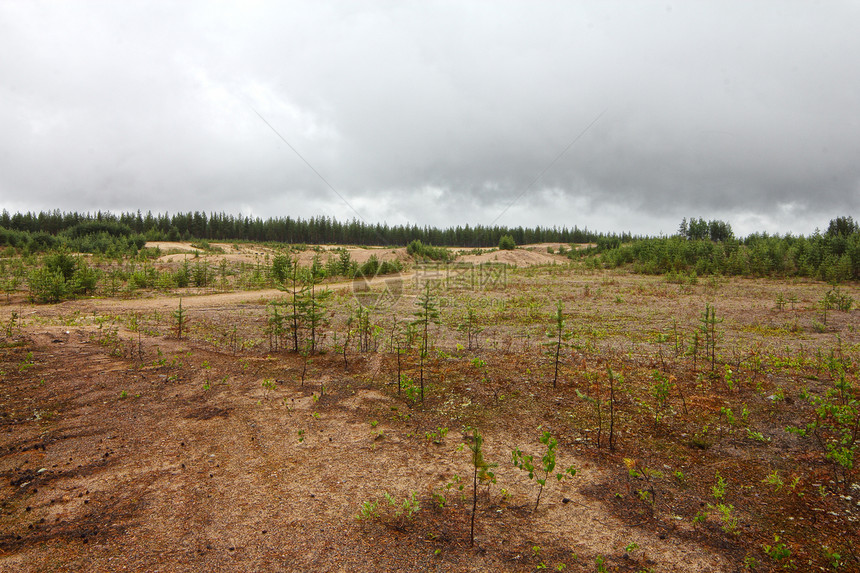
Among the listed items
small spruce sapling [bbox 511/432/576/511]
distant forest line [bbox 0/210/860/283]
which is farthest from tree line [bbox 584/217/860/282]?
small spruce sapling [bbox 511/432/576/511]

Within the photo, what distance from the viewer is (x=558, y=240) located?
112625mm

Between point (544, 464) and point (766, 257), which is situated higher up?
point (766, 257)

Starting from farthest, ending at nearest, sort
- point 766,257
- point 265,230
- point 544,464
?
point 265,230 → point 766,257 → point 544,464

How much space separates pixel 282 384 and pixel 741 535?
676cm

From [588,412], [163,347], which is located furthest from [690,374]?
[163,347]

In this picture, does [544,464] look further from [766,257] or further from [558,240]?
[558,240]

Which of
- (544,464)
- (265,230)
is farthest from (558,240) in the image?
(544,464)

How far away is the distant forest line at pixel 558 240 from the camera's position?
30.3m

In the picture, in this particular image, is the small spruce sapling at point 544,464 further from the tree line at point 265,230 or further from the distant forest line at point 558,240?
the tree line at point 265,230

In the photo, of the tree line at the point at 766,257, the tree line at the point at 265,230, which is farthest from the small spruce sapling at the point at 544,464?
the tree line at the point at 265,230

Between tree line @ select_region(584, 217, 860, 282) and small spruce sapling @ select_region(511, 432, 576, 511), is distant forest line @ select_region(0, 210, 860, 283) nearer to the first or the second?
tree line @ select_region(584, 217, 860, 282)

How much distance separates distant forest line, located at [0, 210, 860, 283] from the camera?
30.3 metres

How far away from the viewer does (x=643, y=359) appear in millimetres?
8977

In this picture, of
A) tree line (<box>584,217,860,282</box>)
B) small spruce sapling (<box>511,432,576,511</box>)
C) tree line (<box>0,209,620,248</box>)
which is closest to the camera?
small spruce sapling (<box>511,432,576,511</box>)
